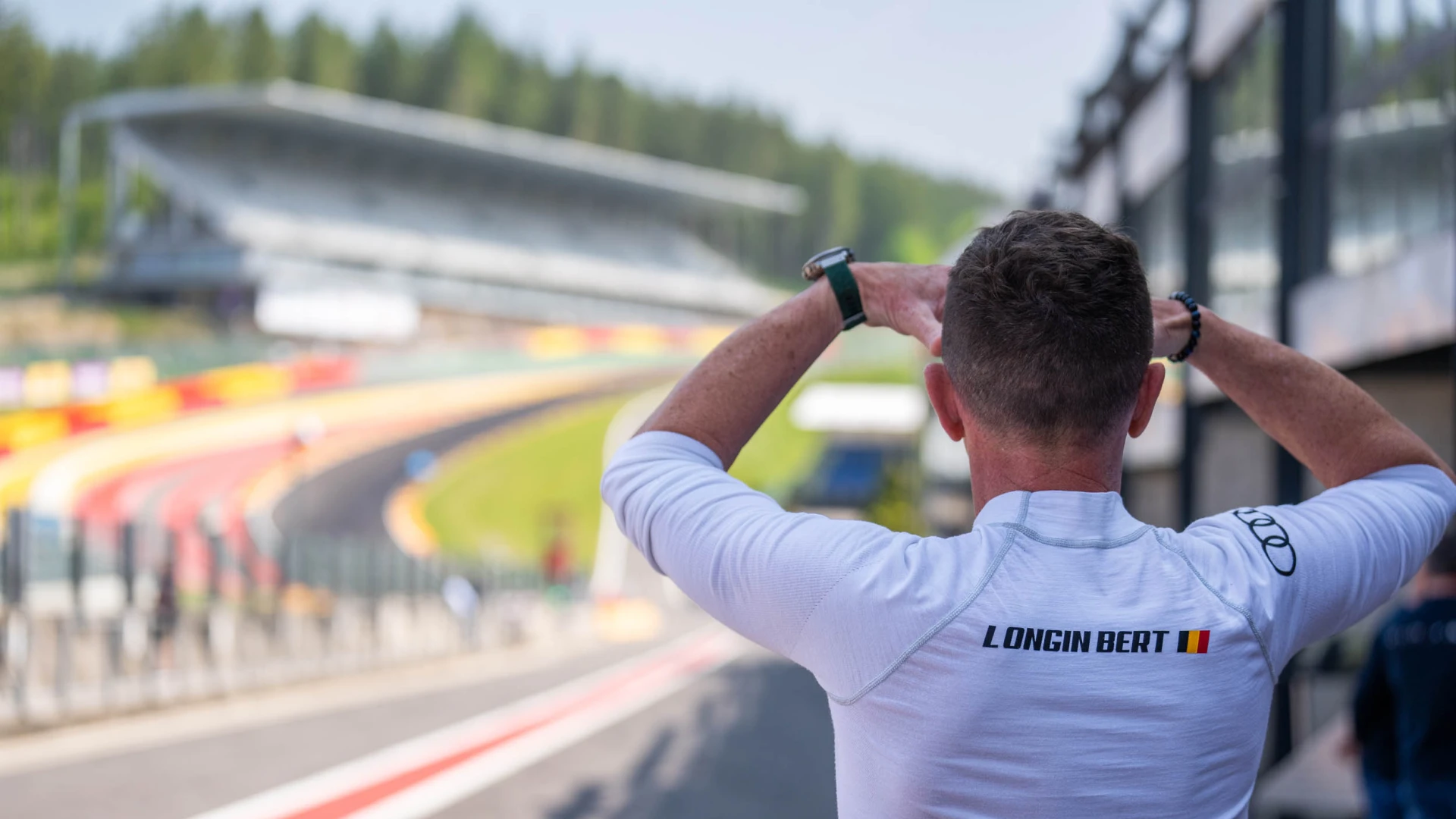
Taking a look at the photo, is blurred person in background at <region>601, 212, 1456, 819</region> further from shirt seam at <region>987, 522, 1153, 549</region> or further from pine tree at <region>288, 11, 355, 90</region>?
pine tree at <region>288, 11, 355, 90</region>

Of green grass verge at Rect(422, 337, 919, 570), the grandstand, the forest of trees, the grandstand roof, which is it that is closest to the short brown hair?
green grass verge at Rect(422, 337, 919, 570)

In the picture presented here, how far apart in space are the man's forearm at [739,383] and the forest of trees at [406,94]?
249ft

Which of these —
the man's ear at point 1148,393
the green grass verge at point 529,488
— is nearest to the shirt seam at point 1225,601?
the man's ear at point 1148,393

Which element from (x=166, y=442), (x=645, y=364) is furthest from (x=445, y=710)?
(x=645, y=364)

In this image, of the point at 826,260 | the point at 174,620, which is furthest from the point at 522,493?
the point at 826,260

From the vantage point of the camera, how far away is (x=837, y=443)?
59.0 m

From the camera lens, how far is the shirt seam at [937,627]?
1324mm

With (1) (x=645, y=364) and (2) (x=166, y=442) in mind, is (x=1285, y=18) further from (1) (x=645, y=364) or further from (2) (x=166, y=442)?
(1) (x=645, y=364)

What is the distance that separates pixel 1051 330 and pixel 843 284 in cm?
34

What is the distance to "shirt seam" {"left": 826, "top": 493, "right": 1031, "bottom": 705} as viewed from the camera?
1324mm

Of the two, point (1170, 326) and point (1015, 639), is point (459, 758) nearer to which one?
point (1170, 326)

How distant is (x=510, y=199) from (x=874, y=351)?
21306 mm

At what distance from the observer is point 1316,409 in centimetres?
170

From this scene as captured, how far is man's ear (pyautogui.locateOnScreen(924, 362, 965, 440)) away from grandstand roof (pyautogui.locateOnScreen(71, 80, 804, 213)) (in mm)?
56481
